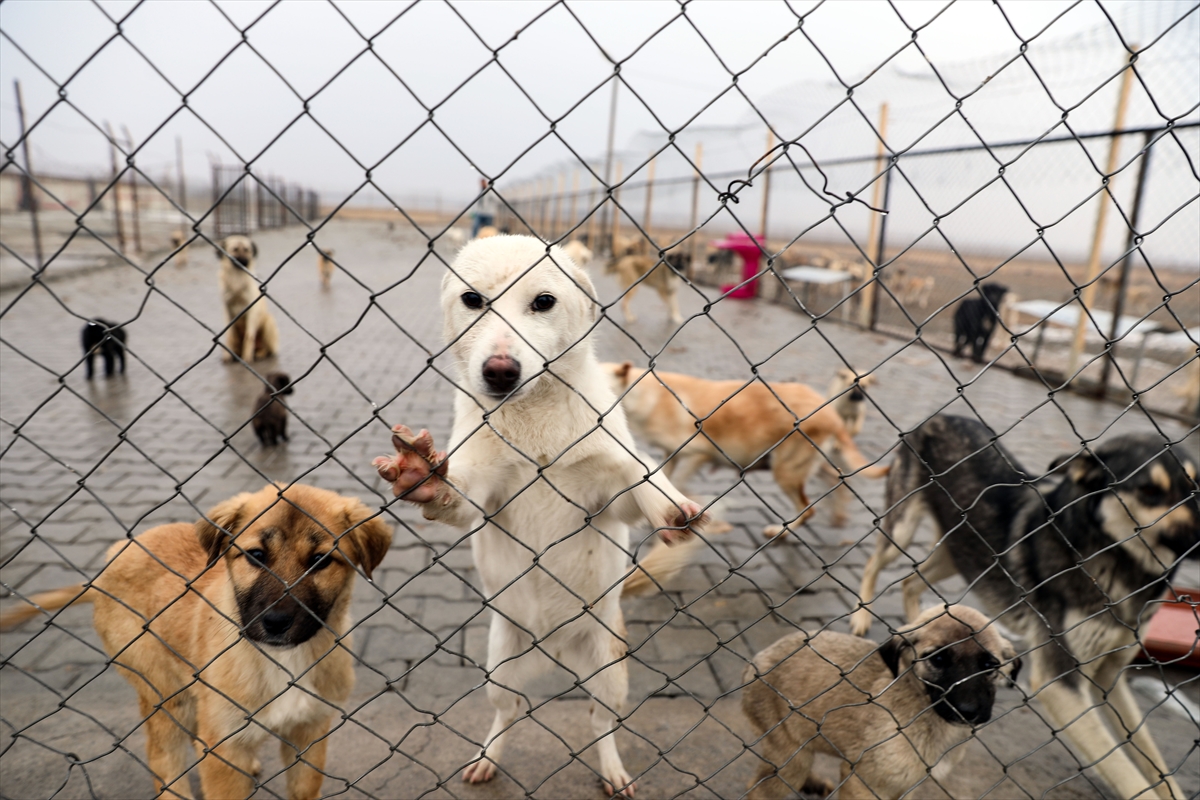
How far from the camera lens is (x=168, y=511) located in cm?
464

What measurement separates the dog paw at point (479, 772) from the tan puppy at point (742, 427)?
2403mm

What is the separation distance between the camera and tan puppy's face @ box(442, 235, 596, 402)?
83.6 inches

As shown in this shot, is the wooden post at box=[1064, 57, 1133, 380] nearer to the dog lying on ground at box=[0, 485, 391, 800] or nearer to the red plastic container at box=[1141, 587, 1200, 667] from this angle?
the red plastic container at box=[1141, 587, 1200, 667]

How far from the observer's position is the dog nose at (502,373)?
206 cm

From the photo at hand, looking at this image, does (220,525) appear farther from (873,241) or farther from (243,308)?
(873,241)

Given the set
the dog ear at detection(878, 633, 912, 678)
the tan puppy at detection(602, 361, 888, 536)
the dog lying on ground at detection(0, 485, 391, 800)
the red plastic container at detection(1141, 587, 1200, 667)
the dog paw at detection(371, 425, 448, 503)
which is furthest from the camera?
the tan puppy at detection(602, 361, 888, 536)

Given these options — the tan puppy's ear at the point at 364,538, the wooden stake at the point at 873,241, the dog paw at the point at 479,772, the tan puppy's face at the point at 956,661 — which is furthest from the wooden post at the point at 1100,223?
the tan puppy's ear at the point at 364,538

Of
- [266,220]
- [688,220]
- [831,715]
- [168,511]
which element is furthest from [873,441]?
[266,220]

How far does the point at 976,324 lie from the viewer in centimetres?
1041

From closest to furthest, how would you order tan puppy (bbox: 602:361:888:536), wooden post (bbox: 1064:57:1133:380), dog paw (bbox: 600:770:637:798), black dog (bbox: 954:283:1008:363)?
dog paw (bbox: 600:770:637:798), tan puppy (bbox: 602:361:888:536), wooden post (bbox: 1064:57:1133:380), black dog (bbox: 954:283:1008:363)

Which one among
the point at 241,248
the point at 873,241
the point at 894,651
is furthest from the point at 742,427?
the point at 873,241

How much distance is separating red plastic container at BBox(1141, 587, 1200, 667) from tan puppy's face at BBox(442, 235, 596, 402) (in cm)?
294

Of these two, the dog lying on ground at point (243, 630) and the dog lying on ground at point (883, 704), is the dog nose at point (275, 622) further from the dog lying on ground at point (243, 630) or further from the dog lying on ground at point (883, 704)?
the dog lying on ground at point (883, 704)

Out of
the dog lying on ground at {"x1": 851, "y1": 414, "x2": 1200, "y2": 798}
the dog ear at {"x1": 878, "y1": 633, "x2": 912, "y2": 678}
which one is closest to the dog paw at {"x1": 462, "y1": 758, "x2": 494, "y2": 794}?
the dog ear at {"x1": 878, "y1": 633, "x2": 912, "y2": 678}
